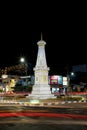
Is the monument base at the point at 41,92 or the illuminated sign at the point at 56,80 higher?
the illuminated sign at the point at 56,80

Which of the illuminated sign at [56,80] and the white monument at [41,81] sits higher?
the illuminated sign at [56,80]

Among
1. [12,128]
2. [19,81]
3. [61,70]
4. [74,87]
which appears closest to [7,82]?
[19,81]

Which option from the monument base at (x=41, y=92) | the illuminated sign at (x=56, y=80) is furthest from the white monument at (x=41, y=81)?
the illuminated sign at (x=56, y=80)

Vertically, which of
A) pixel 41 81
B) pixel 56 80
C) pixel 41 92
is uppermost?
pixel 56 80

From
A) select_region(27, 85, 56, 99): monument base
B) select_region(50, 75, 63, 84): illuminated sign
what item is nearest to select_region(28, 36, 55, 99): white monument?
select_region(27, 85, 56, 99): monument base

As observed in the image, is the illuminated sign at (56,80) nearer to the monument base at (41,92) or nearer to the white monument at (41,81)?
the white monument at (41,81)

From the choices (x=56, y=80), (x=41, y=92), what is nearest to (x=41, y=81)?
(x=41, y=92)

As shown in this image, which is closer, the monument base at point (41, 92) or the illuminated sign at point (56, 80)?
the monument base at point (41, 92)

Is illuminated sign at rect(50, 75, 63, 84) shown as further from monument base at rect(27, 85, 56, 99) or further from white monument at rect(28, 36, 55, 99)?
monument base at rect(27, 85, 56, 99)

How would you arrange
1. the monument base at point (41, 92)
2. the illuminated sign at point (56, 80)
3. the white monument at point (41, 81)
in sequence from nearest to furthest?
the monument base at point (41, 92), the white monument at point (41, 81), the illuminated sign at point (56, 80)

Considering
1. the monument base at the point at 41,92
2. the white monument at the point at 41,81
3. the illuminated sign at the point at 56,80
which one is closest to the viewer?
the monument base at the point at 41,92

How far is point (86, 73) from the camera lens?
399 ft

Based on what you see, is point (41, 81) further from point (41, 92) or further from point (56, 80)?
point (56, 80)

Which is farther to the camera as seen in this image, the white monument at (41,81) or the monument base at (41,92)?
the white monument at (41,81)
